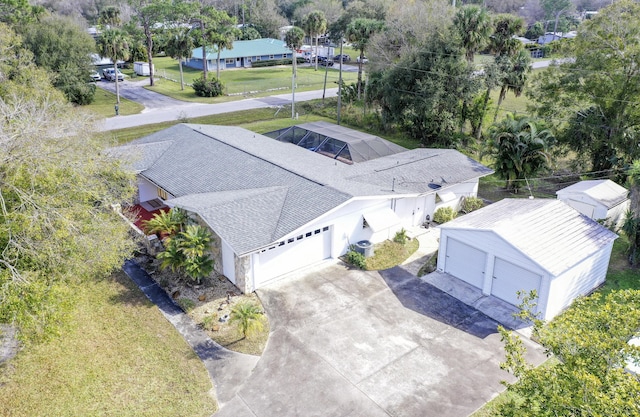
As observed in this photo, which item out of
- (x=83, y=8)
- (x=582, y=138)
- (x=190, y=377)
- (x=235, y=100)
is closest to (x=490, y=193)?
(x=582, y=138)

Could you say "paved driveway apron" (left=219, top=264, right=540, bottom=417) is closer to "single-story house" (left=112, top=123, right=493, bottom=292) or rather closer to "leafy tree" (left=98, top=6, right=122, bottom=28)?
"single-story house" (left=112, top=123, right=493, bottom=292)

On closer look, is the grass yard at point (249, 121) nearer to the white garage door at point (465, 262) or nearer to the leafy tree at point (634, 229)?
the white garage door at point (465, 262)

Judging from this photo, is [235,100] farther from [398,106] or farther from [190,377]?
[190,377]

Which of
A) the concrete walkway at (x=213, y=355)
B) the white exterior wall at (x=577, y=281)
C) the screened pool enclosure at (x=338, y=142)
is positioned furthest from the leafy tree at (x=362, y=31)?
the concrete walkway at (x=213, y=355)

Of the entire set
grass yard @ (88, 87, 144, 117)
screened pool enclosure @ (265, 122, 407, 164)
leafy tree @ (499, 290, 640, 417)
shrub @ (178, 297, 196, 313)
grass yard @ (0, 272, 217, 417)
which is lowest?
grass yard @ (0, 272, 217, 417)

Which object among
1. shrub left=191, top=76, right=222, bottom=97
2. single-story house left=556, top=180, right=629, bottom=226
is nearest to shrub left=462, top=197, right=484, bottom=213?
single-story house left=556, top=180, right=629, bottom=226

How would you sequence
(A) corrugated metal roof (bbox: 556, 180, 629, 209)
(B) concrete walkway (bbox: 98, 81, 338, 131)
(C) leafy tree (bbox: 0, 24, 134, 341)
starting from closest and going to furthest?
(C) leafy tree (bbox: 0, 24, 134, 341), (A) corrugated metal roof (bbox: 556, 180, 629, 209), (B) concrete walkway (bbox: 98, 81, 338, 131)

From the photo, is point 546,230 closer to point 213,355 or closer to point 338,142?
point 213,355

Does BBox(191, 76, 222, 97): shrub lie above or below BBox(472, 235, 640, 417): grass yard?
above
